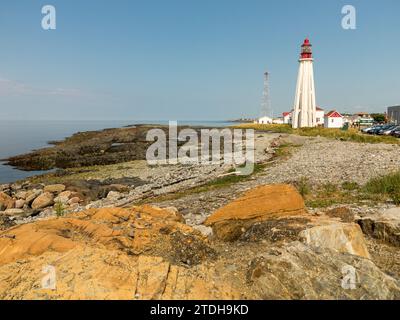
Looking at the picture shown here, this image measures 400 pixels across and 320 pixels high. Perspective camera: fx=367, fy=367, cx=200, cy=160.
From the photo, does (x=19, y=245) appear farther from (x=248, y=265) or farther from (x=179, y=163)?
(x=179, y=163)

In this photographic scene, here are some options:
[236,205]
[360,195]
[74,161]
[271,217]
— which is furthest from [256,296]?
[74,161]

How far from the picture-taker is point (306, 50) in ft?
230

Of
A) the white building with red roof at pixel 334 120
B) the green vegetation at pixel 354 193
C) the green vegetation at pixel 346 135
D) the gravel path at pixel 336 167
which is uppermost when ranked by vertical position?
the white building with red roof at pixel 334 120

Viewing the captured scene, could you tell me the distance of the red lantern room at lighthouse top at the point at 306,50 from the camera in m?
69.8

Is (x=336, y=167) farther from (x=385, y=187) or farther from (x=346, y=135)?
(x=346, y=135)

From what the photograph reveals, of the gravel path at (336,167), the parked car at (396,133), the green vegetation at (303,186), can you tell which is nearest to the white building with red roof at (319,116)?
the parked car at (396,133)

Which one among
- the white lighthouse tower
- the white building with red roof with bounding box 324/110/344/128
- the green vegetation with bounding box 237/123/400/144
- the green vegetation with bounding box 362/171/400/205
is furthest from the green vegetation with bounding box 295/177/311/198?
the white building with red roof with bounding box 324/110/344/128

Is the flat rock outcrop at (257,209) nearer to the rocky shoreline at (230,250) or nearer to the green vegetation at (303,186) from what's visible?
the rocky shoreline at (230,250)

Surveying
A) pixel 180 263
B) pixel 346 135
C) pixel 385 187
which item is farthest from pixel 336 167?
pixel 346 135

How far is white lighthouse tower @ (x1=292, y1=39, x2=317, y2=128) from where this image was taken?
69.4 m

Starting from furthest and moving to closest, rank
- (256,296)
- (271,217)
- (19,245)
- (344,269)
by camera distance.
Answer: (271,217) → (19,245) → (344,269) → (256,296)

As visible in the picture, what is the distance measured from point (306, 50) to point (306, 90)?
7.66m
